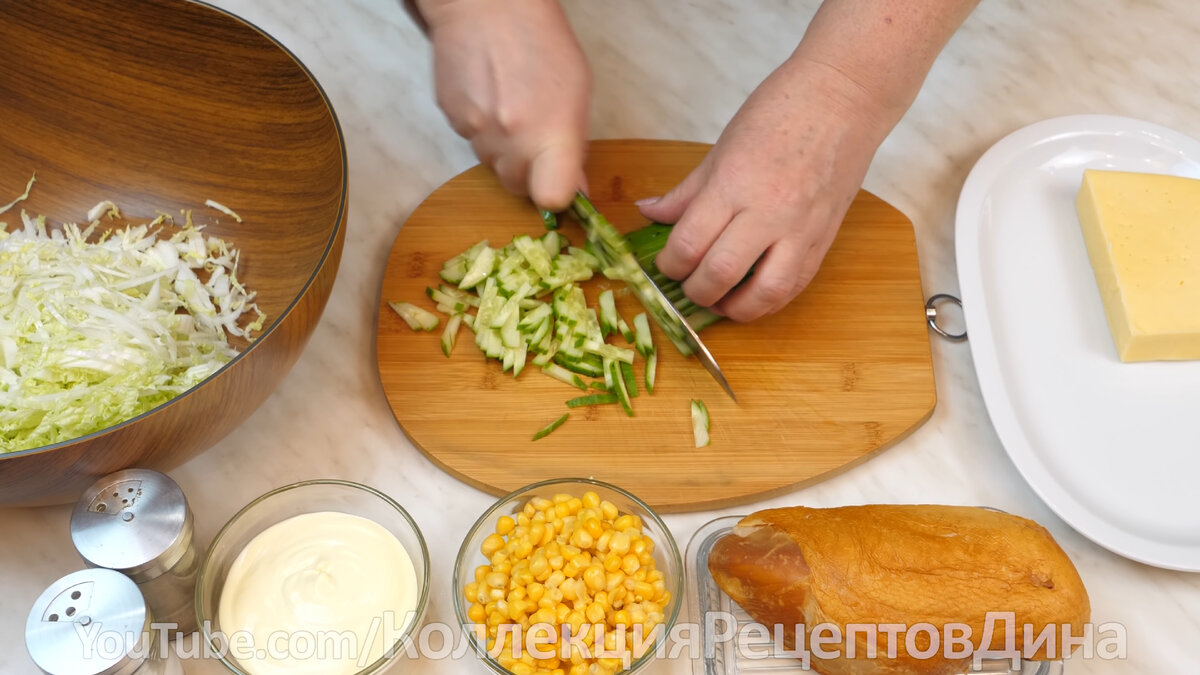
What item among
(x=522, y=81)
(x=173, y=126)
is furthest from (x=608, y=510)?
(x=173, y=126)

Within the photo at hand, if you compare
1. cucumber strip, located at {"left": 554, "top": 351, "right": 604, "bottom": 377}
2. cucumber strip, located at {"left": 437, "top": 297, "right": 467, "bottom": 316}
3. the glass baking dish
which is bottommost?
the glass baking dish

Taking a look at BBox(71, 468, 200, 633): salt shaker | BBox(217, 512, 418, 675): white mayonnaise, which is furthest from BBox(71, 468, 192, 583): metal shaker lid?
BBox(217, 512, 418, 675): white mayonnaise

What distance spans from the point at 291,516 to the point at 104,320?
47 cm

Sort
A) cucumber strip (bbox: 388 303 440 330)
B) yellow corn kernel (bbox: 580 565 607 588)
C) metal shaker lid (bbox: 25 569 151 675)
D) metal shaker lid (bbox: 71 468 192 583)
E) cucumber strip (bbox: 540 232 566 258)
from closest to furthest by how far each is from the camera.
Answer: metal shaker lid (bbox: 25 569 151 675) → metal shaker lid (bbox: 71 468 192 583) → yellow corn kernel (bbox: 580 565 607 588) → cucumber strip (bbox: 388 303 440 330) → cucumber strip (bbox: 540 232 566 258)

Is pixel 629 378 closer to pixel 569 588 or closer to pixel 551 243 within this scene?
pixel 551 243

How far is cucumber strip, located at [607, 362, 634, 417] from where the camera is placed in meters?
1.76

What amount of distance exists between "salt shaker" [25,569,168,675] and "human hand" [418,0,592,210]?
90cm

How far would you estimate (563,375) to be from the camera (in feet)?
5.91

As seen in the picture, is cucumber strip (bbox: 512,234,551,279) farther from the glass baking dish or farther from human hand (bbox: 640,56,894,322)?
the glass baking dish

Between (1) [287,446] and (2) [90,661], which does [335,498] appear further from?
Answer: (2) [90,661]

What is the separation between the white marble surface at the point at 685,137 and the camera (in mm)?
1626

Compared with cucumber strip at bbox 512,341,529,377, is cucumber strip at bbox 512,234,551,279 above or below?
above

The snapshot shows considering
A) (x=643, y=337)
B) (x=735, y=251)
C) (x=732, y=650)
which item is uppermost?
(x=735, y=251)

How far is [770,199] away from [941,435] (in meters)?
0.57
